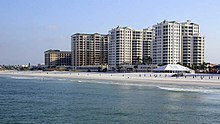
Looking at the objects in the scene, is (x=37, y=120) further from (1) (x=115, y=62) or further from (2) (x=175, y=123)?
(1) (x=115, y=62)

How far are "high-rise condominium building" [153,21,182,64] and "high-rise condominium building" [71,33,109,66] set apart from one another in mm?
43257

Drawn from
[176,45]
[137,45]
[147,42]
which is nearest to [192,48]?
[176,45]

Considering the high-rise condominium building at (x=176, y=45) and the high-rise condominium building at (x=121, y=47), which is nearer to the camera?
the high-rise condominium building at (x=176, y=45)

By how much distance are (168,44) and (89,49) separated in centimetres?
5639

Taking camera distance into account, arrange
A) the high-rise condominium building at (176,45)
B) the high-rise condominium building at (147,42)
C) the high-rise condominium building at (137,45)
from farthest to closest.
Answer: the high-rise condominium building at (137,45) → the high-rise condominium building at (147,42) → the high-rise condominium building at (176,45)

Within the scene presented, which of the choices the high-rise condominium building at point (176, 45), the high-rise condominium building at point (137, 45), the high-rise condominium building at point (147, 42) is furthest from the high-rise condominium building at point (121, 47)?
the high-rise condominium building at point (176, 45)

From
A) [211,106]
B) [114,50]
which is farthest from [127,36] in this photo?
[211,106]

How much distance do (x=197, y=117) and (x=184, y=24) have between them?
130322 mm

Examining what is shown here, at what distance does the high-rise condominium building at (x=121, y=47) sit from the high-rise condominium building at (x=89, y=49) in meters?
18.2

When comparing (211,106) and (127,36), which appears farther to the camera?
(127,36)

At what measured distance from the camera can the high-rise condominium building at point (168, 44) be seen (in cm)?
14338

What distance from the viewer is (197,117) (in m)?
25.4

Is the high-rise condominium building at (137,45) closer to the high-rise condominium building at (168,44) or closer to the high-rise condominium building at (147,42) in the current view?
the high-rise condominium building at (147,42)

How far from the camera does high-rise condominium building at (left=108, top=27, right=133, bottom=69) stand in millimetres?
161750
